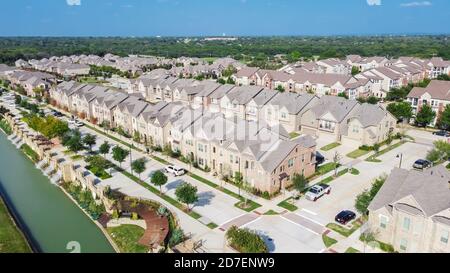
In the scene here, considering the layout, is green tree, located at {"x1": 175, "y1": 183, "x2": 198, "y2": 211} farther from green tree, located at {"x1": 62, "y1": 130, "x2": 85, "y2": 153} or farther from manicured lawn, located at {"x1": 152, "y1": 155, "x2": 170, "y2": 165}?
green tree, located at {"x1": 62, "y1": 130, "x2": 85, "y2": 153}

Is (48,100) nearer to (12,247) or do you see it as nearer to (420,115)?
(12,247)

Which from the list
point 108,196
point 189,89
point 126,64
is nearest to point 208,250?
point 108,196

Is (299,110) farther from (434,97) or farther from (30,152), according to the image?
(30,152)

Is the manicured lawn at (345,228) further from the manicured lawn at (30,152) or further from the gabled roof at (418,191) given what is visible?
the manicured lawn at (30,152)

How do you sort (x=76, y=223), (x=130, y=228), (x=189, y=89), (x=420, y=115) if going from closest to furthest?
(x=130, y=228)
(x=76, y=223)
(x=420, y=115)
(x=189, y=89)

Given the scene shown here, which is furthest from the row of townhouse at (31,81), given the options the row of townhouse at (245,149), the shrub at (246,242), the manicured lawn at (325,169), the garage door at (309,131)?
the shrub at (246,242)
